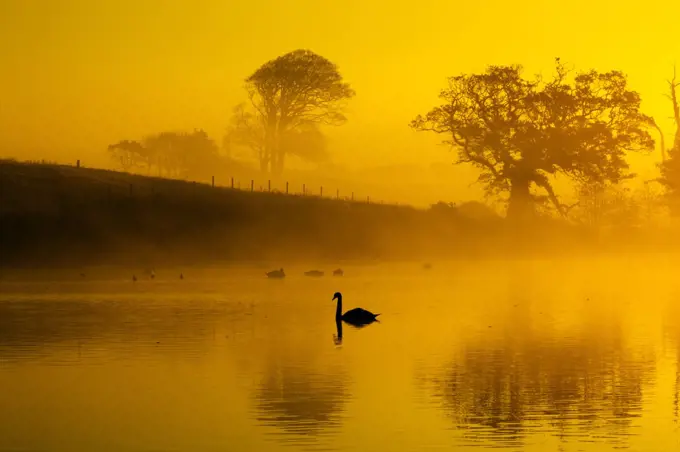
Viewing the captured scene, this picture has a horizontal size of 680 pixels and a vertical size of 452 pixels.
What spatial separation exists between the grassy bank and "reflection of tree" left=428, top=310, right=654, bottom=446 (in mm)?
45978

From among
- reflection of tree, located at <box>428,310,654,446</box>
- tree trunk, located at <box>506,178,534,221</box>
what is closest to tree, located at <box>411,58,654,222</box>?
tree trunk, located at <box>506,178,534,221</box>

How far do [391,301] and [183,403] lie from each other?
26.1 metres

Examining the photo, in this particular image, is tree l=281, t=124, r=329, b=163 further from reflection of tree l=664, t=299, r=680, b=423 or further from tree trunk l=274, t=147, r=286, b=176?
reflection of tree l=664, t=299, r=680, b=423

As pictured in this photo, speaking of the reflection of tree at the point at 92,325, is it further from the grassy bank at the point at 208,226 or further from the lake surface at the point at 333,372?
the grassy bank at the point at 208,226

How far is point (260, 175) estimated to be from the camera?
4978 inches

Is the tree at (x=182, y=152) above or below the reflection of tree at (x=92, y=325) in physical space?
above

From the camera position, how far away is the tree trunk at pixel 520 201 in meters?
95.7

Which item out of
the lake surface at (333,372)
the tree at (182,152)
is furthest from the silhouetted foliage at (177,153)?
the lake surface at (333,372)

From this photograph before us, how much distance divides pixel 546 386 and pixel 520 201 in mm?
71706

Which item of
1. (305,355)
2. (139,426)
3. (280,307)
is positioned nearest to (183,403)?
(139,426)

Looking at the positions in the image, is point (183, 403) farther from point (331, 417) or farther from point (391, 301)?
point (391, 301)

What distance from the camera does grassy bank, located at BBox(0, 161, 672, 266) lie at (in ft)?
247

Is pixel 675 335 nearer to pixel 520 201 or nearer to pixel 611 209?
pixel 520 201

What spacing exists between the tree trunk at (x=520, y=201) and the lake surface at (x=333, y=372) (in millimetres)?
42326
